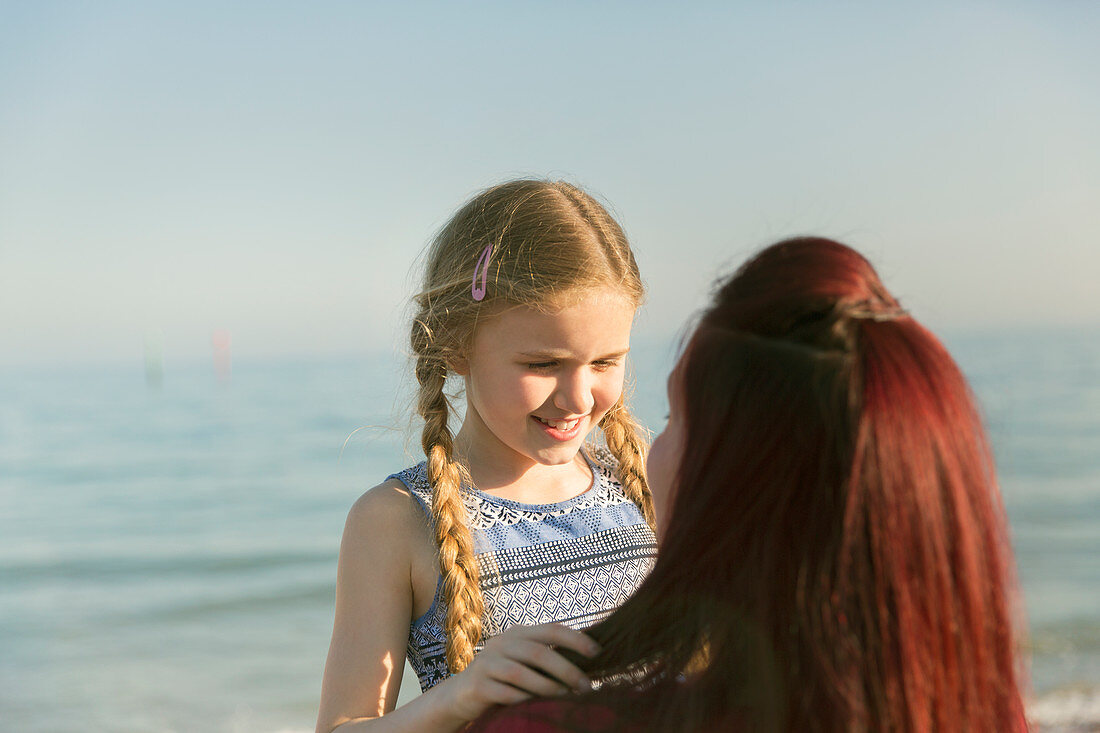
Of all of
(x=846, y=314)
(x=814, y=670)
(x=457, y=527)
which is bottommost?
(x=457, y=527)

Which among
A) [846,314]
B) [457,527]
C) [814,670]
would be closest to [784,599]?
[814,670]

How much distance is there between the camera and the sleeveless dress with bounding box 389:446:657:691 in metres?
2.30

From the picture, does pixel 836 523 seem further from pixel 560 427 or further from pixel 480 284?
pixel 480 284

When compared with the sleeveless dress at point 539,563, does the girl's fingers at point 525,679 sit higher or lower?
higher

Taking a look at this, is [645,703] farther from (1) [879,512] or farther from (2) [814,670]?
(1) [879,512]

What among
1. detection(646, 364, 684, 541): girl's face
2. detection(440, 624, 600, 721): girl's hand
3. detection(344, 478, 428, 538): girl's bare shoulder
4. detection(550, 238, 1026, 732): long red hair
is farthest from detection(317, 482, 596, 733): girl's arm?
detection(550, 238, 1026, 732): long red hair

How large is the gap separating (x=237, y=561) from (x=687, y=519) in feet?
43.3

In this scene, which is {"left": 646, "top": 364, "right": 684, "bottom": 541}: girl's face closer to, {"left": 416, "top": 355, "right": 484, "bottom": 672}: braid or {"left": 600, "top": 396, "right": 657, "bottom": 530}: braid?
{"left": 416, "top": 355, "right": 484, "bottom": 672}: braid

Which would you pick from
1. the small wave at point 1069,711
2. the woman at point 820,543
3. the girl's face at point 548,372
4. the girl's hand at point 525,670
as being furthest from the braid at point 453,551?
the small wave at point 1069,711

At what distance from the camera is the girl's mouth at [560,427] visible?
92.7 inches

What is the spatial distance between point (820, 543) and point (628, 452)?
1.77 m

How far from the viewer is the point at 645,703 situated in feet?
3.79

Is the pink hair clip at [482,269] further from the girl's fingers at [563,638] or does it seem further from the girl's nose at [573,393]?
the girl's fingers at [563,638]

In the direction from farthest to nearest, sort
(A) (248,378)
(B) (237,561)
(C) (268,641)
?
(A) (248,378) < (B) (237,561) < (C) (268,641)
